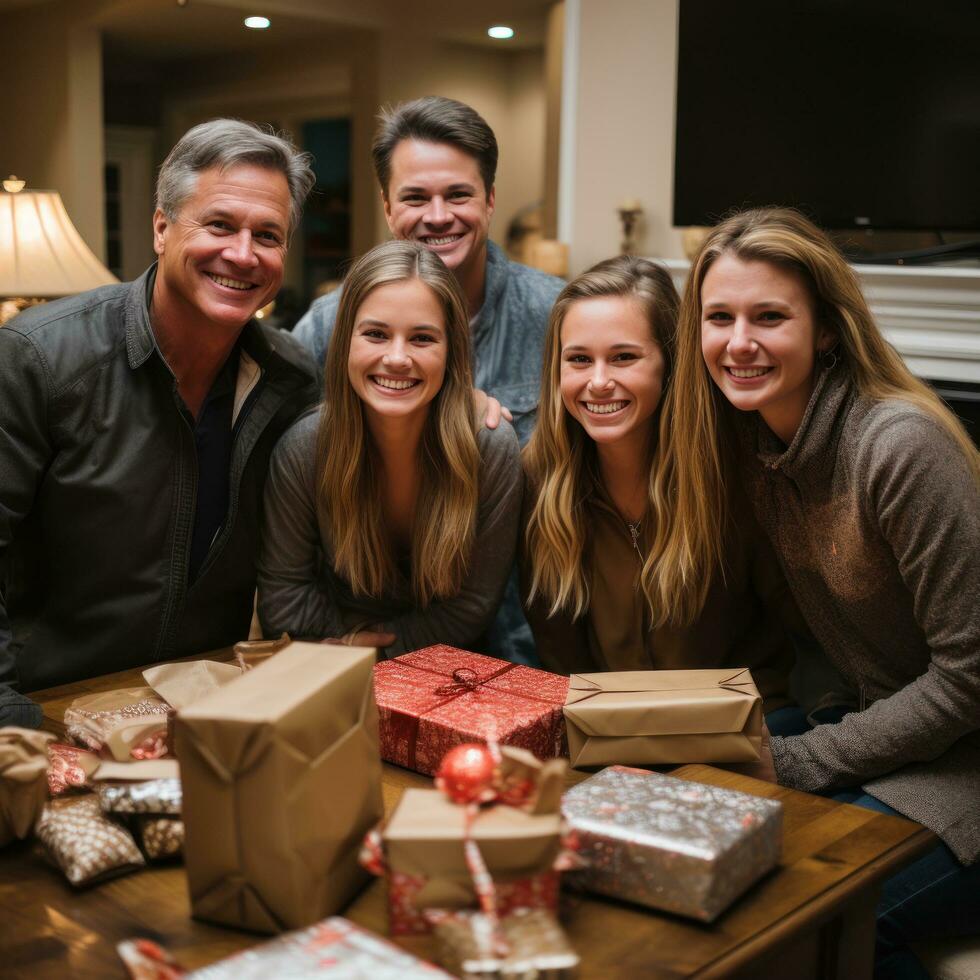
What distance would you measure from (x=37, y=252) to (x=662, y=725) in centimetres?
238

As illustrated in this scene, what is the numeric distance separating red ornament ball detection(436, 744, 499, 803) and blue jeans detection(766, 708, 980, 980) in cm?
70

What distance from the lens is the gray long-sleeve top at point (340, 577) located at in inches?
83.1

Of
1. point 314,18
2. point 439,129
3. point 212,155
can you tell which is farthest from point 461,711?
point 314,18

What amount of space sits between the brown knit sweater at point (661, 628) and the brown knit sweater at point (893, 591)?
0.22 m

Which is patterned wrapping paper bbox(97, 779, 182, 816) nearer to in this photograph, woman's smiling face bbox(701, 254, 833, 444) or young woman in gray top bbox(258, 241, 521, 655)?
young woman in gray top bbox(258, 241, 521, 655)

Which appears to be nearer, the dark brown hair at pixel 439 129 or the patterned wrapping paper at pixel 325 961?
the patterned wrapping paper at pixel 325 961

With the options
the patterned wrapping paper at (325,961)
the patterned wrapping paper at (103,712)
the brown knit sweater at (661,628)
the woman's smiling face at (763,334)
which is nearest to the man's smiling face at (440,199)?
the brown knit sweater at (661,628)

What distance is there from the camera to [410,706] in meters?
1.56

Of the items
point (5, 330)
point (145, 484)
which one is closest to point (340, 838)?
point (145, 484)

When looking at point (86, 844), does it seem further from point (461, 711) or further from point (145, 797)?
point (461, 711)

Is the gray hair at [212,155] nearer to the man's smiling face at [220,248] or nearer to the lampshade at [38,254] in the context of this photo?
the man's smiling face at [220,248]

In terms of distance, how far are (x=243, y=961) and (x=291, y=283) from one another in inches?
379

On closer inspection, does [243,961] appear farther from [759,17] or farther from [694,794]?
[759,17]

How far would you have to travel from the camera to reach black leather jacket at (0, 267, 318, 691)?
1.94 m
